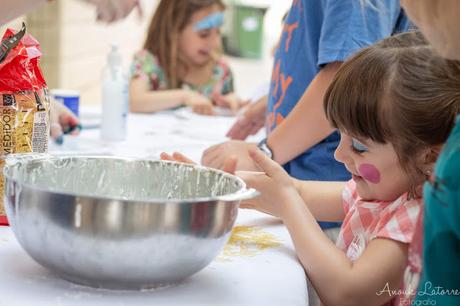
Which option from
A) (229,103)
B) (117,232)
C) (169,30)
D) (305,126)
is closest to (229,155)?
(305,126)

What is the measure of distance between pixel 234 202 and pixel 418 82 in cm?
37

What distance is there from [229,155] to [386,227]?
0.55 metres

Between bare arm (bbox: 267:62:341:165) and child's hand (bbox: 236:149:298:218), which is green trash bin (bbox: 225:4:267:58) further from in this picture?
child's hand (bbox: 236:149:298:218)

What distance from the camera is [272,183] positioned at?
3.96 feet

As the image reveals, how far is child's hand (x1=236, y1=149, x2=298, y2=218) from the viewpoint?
3.91 feet

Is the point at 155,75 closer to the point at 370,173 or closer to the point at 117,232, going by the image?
the point at 370,173

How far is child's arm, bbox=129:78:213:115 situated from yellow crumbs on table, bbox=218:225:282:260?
5.29 ft

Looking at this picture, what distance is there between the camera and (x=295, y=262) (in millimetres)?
1098

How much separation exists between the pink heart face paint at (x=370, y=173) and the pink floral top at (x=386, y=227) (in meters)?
0.05

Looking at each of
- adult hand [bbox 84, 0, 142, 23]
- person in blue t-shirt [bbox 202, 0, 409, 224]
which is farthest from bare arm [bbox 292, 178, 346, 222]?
adult hand [bbox 84, 0, 142, 23]

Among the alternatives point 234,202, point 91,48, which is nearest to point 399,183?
point 234,202

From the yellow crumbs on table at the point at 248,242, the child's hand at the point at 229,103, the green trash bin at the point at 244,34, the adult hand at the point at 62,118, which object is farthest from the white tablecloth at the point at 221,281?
the green trash bin at the point at 244,34

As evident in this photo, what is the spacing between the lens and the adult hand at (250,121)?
7.13ft

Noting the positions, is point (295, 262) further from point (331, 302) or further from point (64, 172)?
point (64, 172)
